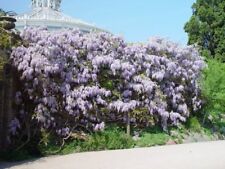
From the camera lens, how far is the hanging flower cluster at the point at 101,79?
1295cm

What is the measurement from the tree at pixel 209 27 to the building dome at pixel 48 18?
7.88m

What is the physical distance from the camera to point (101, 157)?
1181 cm

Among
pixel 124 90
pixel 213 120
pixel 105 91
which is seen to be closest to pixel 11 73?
pixel 105 91

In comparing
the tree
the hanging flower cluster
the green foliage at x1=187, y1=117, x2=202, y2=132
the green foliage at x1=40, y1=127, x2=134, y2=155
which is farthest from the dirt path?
the tree

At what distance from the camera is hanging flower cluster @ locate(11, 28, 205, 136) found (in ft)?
42.5

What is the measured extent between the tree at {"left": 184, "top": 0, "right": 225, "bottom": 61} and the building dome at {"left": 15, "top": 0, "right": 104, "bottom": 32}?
788 centimetres

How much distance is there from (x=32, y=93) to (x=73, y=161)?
2503 millimetres

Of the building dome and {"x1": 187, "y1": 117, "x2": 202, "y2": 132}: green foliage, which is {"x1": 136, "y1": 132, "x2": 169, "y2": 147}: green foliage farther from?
the building dome

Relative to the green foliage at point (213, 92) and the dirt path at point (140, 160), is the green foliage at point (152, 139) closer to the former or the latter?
the dirt path at point (140, 160)

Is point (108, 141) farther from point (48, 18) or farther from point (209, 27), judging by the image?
point (209, 27)

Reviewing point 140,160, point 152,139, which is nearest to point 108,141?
point 152,139

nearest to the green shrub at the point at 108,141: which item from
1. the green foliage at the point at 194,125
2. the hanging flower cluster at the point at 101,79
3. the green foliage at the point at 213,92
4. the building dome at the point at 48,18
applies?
the hanging flower cluster at the point at 101,79

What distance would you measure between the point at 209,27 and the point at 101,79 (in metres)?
17.9

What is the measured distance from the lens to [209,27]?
31172 mm
